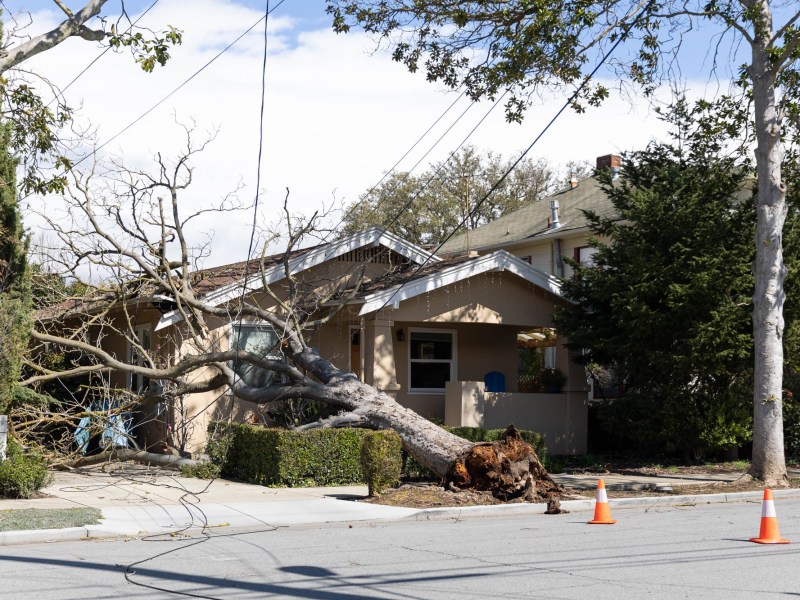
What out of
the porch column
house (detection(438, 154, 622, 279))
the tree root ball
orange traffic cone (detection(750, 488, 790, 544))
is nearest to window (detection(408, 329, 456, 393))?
the porch column

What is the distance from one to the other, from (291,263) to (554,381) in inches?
263

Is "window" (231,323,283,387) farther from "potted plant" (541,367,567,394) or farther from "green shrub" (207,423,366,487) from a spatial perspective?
"potted plant" (541,367,567,394)

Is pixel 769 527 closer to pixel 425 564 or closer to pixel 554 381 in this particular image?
pixel 425 564

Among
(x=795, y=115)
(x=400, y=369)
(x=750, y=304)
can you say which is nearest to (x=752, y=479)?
(x=750, y=304)

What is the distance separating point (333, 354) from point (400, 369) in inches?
62.0

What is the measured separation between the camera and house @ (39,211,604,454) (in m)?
18.9

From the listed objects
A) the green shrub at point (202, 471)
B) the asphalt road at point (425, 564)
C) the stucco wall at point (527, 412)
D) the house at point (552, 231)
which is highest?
the house at point (552, 231)

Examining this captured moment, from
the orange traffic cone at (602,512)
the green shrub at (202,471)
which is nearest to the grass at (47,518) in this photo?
the green shrub at (202,471)

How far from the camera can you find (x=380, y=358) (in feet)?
62.1

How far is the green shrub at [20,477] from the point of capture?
13023 millimetres

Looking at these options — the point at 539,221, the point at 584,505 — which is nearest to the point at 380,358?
the point at 584,505

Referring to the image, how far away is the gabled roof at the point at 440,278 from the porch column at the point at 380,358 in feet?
1.81

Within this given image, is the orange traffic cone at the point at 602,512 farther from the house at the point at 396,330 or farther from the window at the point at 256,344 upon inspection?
the window at the point at 256,344

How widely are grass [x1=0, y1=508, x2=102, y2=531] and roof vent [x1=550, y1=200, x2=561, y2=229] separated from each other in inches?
917
